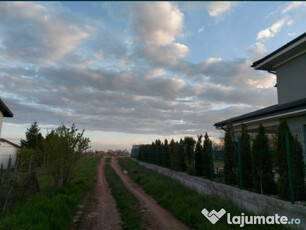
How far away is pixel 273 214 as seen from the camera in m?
5.00

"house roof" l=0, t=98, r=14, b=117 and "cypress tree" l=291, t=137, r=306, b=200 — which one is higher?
"house roof" l=0, t=98, r=14, b=117

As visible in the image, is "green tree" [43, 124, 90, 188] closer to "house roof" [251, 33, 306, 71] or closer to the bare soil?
the bare soil

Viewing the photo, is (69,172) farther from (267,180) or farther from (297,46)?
(297,46)

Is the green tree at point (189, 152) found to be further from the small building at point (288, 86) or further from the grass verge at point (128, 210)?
the grass verge at point (128, 210)

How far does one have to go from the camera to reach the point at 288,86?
9.18m

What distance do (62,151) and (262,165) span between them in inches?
327

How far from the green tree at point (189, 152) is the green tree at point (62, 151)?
5.89 meters

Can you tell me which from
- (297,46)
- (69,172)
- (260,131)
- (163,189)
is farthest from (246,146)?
(69,172)

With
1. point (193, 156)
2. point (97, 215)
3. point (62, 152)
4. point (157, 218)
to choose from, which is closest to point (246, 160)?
point (157, 218)

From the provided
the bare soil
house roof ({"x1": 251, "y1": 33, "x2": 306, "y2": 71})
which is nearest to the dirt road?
the bare soil

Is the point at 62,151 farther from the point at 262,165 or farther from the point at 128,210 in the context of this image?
the point at 262,165

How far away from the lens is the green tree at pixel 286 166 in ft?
16.4

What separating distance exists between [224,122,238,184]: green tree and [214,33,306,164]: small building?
4.45 ft

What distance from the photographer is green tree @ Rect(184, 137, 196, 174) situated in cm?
1133
